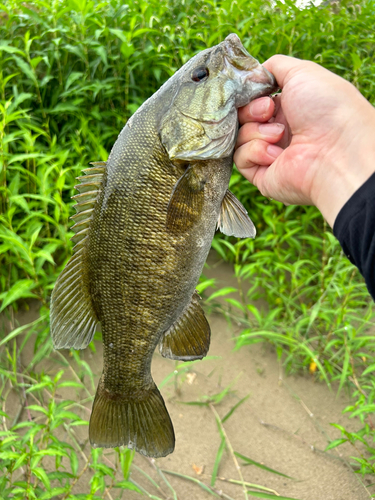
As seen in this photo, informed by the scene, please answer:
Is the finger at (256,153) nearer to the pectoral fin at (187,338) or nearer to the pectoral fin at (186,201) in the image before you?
the pectoral fin at (186,201)

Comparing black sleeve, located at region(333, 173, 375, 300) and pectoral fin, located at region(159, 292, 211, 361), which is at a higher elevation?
black sleeve, located at region(333, 173, 375, 300)

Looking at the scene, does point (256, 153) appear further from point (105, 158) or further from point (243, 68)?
point (105, 158)

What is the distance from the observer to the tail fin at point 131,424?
1.37m

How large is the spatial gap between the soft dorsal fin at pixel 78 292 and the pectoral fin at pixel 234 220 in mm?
411

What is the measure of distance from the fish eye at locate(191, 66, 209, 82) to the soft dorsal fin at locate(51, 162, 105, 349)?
1.25 ft

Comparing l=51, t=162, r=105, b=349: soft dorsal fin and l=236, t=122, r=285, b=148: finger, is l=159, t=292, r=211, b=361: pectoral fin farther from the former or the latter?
l=236, t=122, r=285, b=148: finger

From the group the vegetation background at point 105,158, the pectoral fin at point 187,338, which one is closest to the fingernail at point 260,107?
the pectoral fin at point 187,338

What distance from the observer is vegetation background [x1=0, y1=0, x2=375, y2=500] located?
262 cm

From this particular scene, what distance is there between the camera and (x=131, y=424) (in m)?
1.40

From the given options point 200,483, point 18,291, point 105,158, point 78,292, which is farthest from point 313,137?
point 200,483

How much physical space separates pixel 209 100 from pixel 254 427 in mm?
2348

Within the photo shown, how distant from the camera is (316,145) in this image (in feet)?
4.78

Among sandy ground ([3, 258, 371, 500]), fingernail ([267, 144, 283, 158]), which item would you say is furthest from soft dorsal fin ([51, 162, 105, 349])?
sandy ground ([3, 258, 371, 500])

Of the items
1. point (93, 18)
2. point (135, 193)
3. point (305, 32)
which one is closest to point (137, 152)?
point (135, 193)
